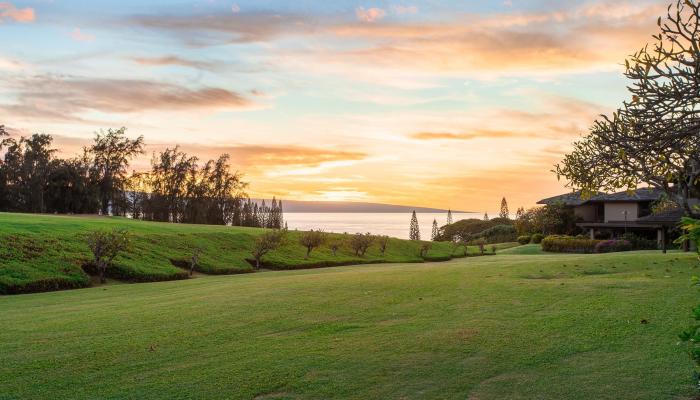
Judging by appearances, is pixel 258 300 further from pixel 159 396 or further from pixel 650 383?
pixel 650 383

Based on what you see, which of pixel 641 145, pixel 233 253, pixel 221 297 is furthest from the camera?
pixel 233 253

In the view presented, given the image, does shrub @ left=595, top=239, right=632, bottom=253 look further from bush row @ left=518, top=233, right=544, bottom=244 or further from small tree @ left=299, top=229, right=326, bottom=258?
small tree @ left=299, top=229, right=326, bottom=258

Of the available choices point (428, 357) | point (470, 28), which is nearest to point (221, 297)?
point (428, 357)

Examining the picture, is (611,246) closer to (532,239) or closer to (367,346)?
(532,239)

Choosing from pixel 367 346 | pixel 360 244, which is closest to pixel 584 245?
pixel 360 244

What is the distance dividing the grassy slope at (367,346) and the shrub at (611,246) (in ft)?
117

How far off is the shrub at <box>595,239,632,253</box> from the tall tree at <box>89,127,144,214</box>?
64.0 meters

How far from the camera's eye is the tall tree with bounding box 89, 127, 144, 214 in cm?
8081

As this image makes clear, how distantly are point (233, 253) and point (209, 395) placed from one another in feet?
119

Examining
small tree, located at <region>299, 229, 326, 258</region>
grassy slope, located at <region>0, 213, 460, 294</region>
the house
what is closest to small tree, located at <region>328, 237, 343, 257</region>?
grassy slope, located at <region>0, 213, 460, 294</region>

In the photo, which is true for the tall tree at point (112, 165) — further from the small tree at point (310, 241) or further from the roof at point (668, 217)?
the roof at point (668, 217)

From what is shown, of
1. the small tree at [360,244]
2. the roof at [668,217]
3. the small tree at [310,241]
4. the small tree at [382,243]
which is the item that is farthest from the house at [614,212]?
the small tree at [310,241]

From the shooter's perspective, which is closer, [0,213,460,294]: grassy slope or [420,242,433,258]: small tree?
[0,213,460,294]: grassy slope

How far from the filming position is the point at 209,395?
7645 mm
